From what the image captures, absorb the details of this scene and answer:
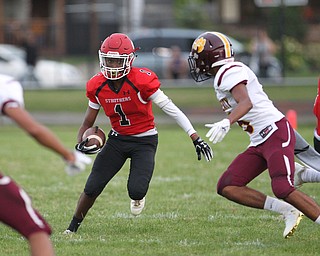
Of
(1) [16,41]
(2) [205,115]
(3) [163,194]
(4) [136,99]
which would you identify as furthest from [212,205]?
(1) [16,41]

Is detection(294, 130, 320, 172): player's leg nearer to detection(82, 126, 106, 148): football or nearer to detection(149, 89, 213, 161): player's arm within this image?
detection(149, 89, 213, 161): player's arm

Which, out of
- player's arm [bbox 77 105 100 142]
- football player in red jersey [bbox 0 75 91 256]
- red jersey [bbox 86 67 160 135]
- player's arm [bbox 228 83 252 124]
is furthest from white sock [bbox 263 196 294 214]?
football player in red jersey [bbox 0 75 91 256]

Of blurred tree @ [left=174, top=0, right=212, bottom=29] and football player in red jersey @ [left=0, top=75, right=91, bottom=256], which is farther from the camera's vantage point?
blurred tree @ [left=174, top=0, right=212, bottom=29]

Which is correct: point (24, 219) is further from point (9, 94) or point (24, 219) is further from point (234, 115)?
point (234, 115)

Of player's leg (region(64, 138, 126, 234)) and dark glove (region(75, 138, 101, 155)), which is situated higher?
dark glove (region(75, 138, 101, 155))

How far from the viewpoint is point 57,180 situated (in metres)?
9.31

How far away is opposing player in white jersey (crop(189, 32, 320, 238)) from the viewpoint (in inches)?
221

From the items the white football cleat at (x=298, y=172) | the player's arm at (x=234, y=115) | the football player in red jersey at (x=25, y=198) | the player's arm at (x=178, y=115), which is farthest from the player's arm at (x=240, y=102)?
the football player in red jersey at (x=25, y=198)

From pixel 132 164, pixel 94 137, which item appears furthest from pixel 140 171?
pixel 94 137

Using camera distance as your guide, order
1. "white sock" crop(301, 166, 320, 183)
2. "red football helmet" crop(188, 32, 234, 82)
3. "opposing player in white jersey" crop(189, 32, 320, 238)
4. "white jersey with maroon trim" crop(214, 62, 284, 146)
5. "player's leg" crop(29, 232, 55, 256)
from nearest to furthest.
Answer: "player's leg" crop(29, 232, 55, 256) → "opposing player in white jersey" crop(189, 32, 320, 238) → "white jersey with maroon trim" crop(214, 62, 284, 146) → "red football helmet" crop(188, 32, 234, 82) → "white sock" crop(301, 166, 320, 183)

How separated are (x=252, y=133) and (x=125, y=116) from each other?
1.00 metres

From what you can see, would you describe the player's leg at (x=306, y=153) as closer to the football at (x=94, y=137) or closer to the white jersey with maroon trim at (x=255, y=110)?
the white jersey with maroon trim at (x=255, y=110)

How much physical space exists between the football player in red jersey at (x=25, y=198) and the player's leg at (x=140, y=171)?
6.10 ft

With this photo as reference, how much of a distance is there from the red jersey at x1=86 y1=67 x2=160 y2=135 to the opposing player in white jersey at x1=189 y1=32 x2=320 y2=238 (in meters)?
0.38
